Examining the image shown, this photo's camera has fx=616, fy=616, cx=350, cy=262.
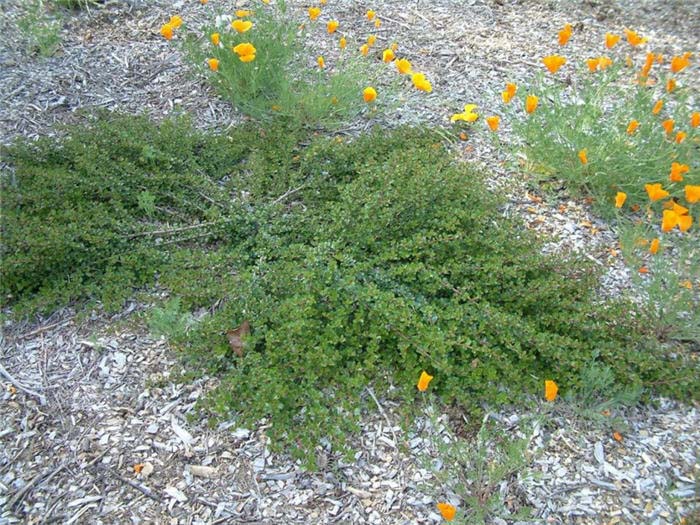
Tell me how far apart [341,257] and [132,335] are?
98cm

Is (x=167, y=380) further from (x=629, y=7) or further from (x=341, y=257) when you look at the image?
(x=629, y=7)

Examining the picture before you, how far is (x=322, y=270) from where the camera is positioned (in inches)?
102

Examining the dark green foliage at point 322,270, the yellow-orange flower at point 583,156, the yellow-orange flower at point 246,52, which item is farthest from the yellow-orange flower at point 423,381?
the yellow-orange flower at point 246,52

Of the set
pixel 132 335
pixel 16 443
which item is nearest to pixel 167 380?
pixel 132 335

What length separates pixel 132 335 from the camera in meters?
2.71

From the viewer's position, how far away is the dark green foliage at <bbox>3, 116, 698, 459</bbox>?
2.41 m

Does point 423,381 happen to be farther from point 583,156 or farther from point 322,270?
point 583,156

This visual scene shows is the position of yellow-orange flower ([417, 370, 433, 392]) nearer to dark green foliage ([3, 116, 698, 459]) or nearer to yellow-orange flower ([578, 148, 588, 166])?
dark green foliage ([3, 116, 698, 459])

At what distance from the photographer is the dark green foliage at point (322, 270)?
2.41m

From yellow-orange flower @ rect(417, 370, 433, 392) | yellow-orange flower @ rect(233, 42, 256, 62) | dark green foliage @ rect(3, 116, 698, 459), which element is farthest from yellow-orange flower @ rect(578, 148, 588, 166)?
yellow-orange flower @ rect(233, 42, 256, 62)

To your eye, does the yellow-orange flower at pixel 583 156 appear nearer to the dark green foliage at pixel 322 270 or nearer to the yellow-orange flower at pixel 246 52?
the dark green foliage at pixel 322 270

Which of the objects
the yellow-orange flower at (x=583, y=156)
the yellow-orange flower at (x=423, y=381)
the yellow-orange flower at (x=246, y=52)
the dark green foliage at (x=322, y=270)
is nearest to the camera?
the yellow-orange flower at (x=423, y=381)

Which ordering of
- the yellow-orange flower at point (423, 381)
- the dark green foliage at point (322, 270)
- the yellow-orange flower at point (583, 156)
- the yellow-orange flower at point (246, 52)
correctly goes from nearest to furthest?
1. the yellow-orange flower at point (423, 381)
2. the dark green foliage at point (322, 270)
3. the yellow-orange flower at point (583, 156)
4. the yellow-orange flower at point (246, 52)

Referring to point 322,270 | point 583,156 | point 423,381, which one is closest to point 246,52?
point 322,270
